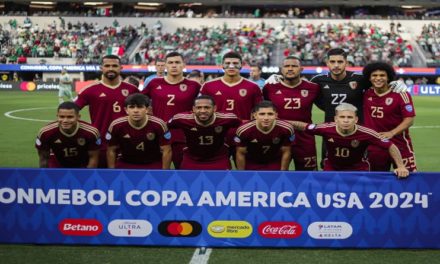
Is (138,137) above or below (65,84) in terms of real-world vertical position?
above

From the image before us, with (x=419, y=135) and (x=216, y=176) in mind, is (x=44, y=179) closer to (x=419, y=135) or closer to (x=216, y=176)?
(x=216, y=176)

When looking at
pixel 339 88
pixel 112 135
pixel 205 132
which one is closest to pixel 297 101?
pixel 339 88

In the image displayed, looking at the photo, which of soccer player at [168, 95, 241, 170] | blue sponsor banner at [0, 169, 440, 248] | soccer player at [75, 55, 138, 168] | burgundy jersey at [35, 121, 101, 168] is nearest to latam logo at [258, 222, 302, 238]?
blue sponsor banner at [0, 169, 440, 248]

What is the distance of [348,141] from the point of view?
6.64 metres

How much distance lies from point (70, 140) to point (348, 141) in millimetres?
3250

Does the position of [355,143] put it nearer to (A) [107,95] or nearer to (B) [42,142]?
(A) [107,95]

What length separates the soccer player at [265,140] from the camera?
680 centimetres

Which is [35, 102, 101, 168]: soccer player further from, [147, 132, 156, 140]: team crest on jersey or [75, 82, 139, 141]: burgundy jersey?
[75, 82, 139, 141]: burgundy jersey

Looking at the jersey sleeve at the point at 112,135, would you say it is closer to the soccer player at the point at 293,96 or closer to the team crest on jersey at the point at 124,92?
the team crest on jersey at the point at 124,92

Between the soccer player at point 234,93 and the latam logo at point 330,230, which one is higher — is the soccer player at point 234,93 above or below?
above

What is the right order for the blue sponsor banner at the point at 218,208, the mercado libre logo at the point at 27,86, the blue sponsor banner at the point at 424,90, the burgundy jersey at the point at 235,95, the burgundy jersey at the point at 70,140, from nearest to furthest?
the blue sponsor banner at the point at 218,208 < the burgundy jersey at the point at 70,140 < the burgundy jersey at the point at 235,95 < the blue sponsor banner at the point at 424,90 < the mercado libre logo at the point at 27,86

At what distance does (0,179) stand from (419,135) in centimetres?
1300

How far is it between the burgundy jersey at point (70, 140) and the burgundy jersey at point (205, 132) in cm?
99

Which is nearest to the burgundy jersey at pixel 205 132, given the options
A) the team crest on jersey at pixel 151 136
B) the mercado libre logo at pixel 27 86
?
the team crest on jersey at pixel 151 136
